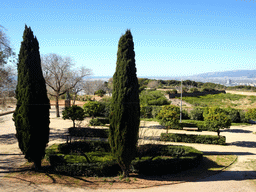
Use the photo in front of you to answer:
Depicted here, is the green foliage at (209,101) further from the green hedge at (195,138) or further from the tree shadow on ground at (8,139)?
the tree shadow on ground at (8,139)

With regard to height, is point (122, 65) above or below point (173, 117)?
above

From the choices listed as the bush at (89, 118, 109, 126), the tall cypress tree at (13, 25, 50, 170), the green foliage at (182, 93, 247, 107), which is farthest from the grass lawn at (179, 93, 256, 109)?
the tall cypress tree at (13, 25, 50, 170)

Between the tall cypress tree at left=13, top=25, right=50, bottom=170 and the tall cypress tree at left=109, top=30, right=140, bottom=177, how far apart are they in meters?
3.60

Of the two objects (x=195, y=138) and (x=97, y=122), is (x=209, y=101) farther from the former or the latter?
(x=97, y=122)

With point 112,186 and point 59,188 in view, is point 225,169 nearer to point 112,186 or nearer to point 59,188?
point 112,186

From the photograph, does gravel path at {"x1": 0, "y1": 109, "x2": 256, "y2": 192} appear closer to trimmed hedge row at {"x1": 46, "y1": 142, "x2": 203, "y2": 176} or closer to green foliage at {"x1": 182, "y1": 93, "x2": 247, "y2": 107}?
trimmed hedge row at {"x1": 46, "y1": 142, "x2": 203, "y2": 176}

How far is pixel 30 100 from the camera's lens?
30.9 ft

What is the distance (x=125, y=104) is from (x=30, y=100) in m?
4.39

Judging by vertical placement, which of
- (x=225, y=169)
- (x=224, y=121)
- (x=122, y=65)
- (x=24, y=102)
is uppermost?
(x=122, y=65)

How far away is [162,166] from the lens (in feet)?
32.0

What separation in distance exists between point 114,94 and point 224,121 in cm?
1060

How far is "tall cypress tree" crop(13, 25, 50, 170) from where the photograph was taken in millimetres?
9422

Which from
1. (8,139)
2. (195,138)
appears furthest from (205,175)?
(8,139)

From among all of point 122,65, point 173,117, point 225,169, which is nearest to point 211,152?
point 225,169
